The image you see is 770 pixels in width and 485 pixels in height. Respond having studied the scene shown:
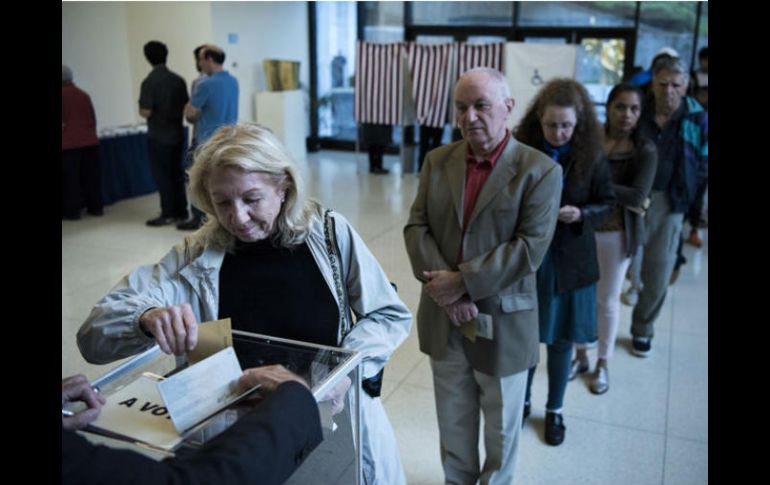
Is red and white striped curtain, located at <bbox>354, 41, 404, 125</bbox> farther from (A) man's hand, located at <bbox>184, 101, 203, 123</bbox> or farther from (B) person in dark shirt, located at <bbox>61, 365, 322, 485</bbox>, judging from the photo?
(B) person in dark shirt, located at <bbox>61, 365, 322, 485</bbox>

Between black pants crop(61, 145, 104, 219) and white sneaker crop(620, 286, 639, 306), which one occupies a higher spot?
black pants crop(61, 145, 104, 219)

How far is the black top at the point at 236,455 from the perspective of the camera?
0.67 metres

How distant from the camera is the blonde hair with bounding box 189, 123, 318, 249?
122 centimetres

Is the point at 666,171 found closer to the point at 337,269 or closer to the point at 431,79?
the point at 337,269

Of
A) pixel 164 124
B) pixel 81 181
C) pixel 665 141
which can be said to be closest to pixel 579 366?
pixel 665 141

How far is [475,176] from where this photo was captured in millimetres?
1852

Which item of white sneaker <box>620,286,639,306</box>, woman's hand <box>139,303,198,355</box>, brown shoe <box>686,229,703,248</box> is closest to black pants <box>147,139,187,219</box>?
white sneaker <box>620,286,639,306</box>

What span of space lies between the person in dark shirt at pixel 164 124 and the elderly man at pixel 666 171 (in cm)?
405

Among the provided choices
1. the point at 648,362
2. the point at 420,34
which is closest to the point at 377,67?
the point at 420,34

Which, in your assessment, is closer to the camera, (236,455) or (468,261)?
(236,455)

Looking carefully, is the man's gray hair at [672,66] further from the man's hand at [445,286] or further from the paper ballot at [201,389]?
the paper ballot at [201,389]

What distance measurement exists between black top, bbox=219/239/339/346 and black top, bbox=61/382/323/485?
46cm

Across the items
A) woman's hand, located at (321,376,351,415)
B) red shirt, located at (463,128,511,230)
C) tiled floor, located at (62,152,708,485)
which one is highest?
red shirt, located at (463,128,511,230)

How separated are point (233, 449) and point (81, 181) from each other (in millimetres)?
6210
